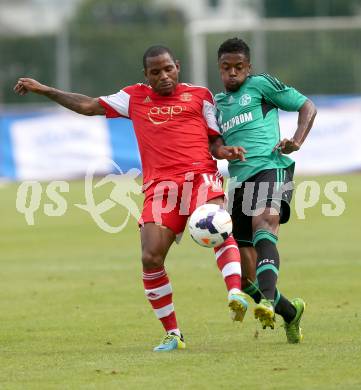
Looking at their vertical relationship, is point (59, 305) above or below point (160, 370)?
below

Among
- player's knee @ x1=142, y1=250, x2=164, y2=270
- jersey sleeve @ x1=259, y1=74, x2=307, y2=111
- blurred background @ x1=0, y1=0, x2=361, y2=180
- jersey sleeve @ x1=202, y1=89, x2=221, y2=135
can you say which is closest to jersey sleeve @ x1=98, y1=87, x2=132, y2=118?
jersey sleeve @ x1=202, y1=89, x2=221, y2=135

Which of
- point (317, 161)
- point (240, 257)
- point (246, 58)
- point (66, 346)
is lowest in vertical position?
point (317, 161)

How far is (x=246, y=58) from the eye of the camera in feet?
31.9

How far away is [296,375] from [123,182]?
59.2ft

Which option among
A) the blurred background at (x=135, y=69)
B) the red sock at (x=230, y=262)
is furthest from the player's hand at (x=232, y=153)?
the blurred background at (x=135, y=69)

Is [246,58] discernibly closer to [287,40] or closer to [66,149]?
[66,149]

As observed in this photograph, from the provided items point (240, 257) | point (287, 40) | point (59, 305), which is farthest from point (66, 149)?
point (240, 257)

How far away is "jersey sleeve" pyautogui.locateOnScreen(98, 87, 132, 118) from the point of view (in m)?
9.88

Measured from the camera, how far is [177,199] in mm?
9430

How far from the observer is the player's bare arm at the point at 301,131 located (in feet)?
30.6

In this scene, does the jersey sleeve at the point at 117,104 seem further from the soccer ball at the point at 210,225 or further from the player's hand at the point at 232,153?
the soccer ball at the point at 210,225

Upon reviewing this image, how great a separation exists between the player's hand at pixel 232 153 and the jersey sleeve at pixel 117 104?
1.01 metres

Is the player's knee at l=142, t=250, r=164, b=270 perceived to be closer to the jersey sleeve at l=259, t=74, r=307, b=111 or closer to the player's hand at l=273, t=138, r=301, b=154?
the player's hand at l=273, t=138, r=301, b=154

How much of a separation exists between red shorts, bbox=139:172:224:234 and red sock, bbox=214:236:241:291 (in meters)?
0.39
